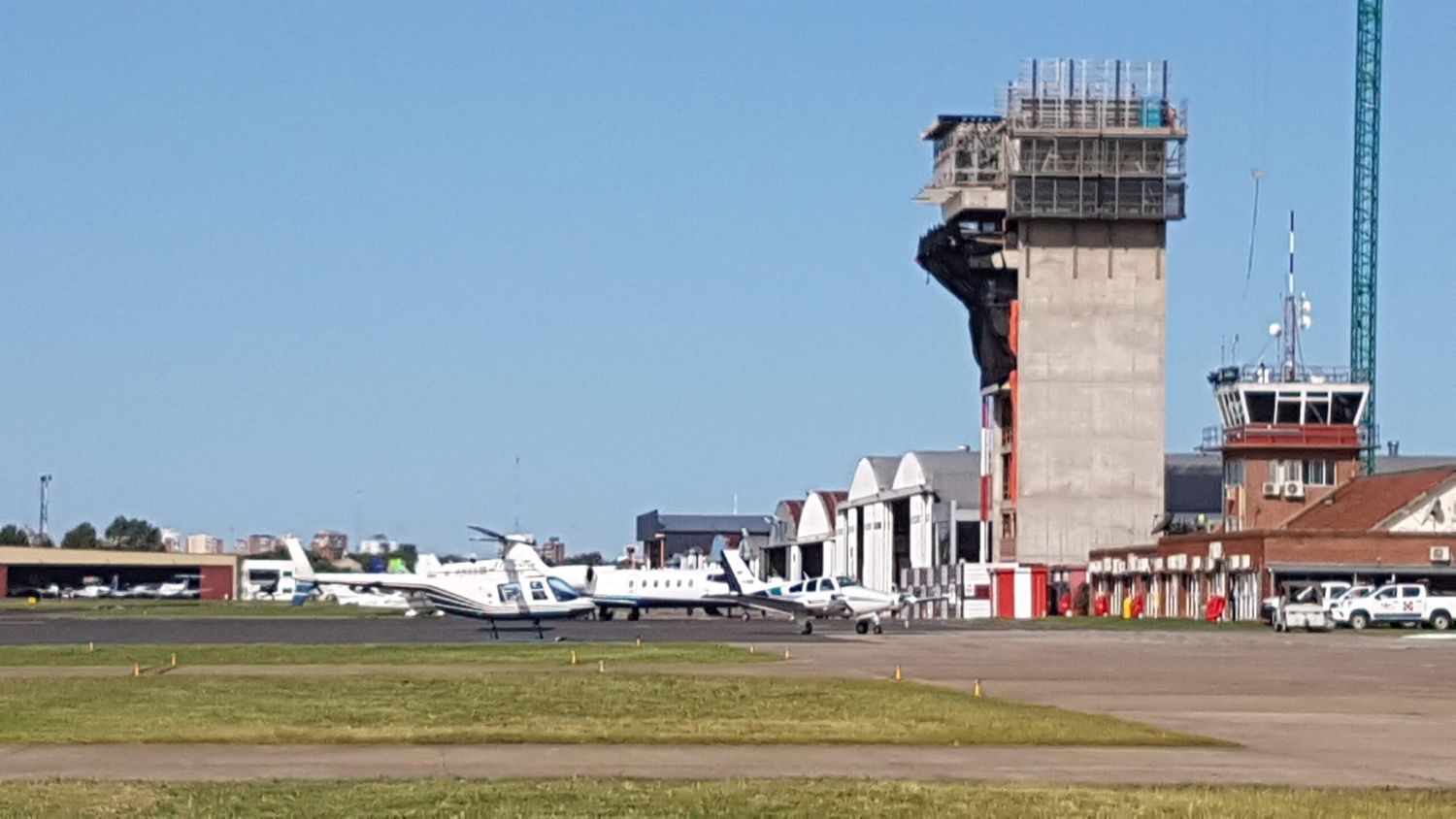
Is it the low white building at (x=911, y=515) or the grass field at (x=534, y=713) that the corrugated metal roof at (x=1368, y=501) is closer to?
the low white building at (x=911, y=515)

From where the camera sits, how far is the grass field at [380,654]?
5156cm

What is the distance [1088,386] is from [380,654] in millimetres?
63401

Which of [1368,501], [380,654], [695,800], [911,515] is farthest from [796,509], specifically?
[695,800]

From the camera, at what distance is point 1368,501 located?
95438 mm

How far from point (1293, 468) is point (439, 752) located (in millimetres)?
81071

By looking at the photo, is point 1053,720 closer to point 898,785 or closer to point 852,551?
point 898,785

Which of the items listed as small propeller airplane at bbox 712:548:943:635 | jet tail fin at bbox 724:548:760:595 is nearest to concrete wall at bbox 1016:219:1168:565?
jet tail fin at bbox 724:548:760:595

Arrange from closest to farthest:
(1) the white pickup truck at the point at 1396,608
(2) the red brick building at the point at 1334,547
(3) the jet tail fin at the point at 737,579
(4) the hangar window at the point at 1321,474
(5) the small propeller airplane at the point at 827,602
A: (5) the small propeller airplane at the point at 827,602
(1) the white pickup truck at the point at 1396,608
(3) the jet tail fin at the point at 737,579
(2) the red brick building at the point at 1334,547
(4) the hangar window at the point at 1321,474

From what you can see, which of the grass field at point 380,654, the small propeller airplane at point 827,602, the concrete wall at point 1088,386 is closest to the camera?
the grass field at point 380,654

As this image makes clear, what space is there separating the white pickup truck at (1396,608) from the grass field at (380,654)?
31.0 m

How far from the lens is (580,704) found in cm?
3425

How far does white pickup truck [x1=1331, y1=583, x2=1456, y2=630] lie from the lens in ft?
266

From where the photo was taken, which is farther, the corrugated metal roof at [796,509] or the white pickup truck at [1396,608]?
the corrugated metal roof at [796,509]

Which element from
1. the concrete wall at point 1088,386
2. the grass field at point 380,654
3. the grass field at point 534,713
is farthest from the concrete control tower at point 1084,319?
the grass field at point 534,713
